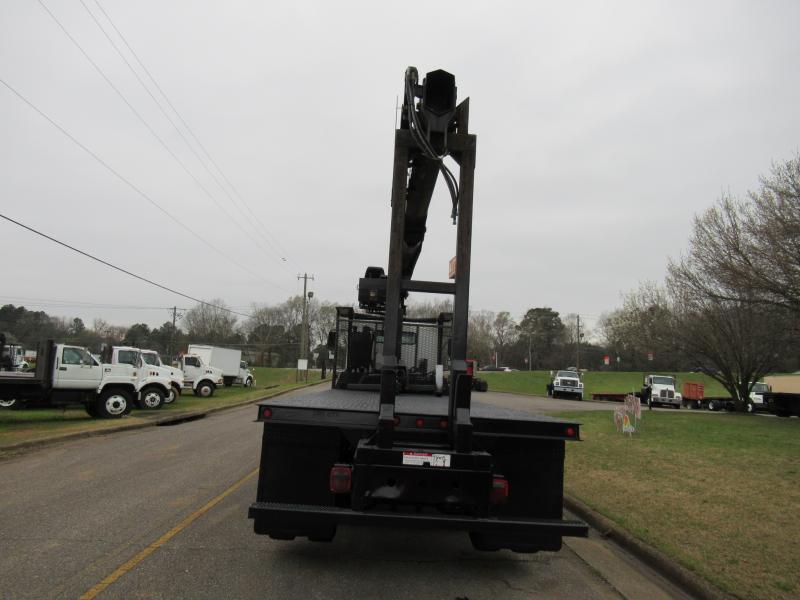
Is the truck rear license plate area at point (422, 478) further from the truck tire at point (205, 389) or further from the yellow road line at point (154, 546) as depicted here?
the truck tire at point (205, 389)

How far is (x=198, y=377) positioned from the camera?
1200 inches

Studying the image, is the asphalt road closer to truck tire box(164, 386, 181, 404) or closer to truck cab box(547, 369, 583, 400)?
truck tire box(164, 386, 181, 404)

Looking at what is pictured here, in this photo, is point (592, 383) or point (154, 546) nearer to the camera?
point (154, 546)

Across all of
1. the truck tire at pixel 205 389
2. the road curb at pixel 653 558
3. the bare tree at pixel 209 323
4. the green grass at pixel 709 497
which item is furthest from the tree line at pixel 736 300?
the bare tree at pixel 209 323

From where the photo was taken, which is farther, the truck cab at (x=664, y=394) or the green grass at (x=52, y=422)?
the truck cab at (x=664, y=394)

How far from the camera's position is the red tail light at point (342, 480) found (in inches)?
167

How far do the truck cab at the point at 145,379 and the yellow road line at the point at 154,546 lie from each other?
1263 cm

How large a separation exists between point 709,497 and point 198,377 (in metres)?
27.9

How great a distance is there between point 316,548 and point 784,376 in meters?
46.1

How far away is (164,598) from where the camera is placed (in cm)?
387

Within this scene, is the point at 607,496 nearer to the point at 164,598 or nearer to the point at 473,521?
the point at 473,521

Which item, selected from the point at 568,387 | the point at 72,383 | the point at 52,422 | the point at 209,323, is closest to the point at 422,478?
the point at 72,383

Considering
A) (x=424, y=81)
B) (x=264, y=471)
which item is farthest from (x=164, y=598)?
(x=424, y=81)

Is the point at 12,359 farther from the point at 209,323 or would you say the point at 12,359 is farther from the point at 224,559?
the point at 209,323
